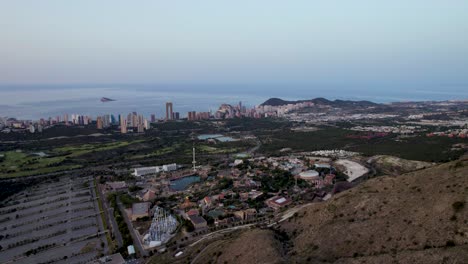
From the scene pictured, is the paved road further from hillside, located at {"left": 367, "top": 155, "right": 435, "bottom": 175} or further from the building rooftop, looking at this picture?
hillside, located at {"left": 367, "top": 155, "right": 435, "bottom": 175}

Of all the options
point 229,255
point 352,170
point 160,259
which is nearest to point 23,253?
point 160,259

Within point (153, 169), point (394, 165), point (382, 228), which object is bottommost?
point (153, 169)

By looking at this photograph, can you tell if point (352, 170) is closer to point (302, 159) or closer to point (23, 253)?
point (302, 159)

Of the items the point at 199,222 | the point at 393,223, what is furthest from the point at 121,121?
the point at 393,223

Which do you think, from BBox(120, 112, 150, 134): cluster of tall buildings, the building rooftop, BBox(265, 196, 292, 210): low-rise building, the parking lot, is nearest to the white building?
the parking lot

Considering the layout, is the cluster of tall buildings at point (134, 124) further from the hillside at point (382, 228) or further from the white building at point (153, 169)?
the hillside at point (382, 228)

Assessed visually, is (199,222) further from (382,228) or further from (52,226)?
(382,228)
